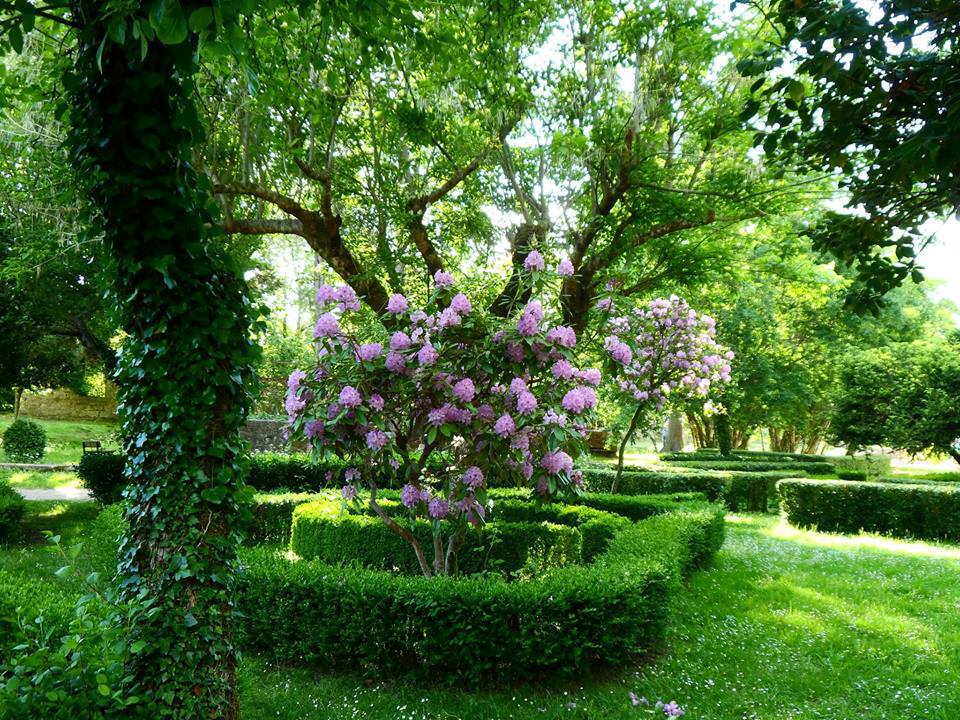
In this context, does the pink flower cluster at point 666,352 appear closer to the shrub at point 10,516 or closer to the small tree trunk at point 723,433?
the shrub at point 10,516

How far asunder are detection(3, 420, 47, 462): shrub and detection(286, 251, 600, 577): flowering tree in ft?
62.5

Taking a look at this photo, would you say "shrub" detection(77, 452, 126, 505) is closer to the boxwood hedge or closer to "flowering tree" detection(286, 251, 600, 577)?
"flowering tree" detection(286, 251, 600, 577)

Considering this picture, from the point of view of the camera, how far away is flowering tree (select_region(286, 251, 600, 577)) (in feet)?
15.3

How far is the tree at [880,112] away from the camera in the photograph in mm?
2053

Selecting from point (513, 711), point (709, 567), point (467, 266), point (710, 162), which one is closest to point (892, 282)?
point (513, 711)

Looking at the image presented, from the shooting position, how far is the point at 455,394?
4605 mm

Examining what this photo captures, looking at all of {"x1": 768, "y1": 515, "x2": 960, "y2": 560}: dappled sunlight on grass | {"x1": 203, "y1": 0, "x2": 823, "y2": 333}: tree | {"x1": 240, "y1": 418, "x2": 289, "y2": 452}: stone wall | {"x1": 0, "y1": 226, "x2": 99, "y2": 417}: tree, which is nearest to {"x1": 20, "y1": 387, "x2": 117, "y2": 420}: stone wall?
{"x1": 240, "y1": 418, "x2": 289, "y2": 452}: stone wall


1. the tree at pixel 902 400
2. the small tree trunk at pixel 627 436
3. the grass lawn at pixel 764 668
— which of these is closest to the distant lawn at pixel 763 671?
the grass lawn at pixel 764 668

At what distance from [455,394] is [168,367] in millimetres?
2073

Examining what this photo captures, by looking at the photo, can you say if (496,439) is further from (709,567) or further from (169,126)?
(709,567)

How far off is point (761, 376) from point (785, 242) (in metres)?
12.2

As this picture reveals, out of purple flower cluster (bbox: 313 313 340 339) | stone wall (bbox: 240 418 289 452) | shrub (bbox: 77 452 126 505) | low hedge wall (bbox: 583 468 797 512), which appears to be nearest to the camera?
purple flower cluster (bbox: 313 313 340 339)

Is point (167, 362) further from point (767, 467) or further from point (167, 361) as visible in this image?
point (767, 467)

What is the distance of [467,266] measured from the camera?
13.7 m
